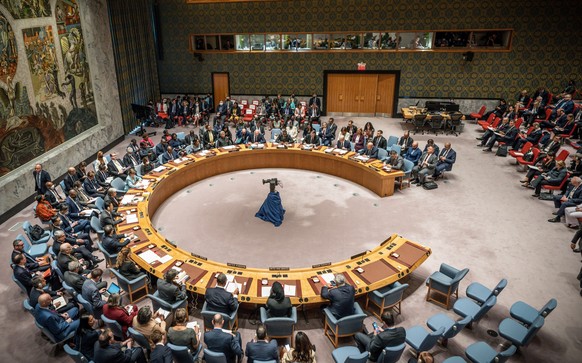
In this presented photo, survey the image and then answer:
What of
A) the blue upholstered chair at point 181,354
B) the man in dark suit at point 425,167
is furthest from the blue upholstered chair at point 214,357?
the man in dark suit at point 425,167

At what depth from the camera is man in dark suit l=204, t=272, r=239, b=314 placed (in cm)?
679

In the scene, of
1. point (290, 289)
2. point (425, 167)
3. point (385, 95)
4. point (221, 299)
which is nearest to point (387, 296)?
point (290, 289)

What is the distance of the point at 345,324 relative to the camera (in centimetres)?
677

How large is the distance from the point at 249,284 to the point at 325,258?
2644 millimetres

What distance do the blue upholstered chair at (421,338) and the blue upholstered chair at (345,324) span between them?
31.7 inches

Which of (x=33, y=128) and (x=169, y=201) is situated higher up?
(x=33, y=128)

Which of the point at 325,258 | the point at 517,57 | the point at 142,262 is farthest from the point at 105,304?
the point at 517,57

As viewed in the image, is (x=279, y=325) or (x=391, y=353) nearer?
(x=391, y=353)

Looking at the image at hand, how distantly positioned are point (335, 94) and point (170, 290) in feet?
53.0

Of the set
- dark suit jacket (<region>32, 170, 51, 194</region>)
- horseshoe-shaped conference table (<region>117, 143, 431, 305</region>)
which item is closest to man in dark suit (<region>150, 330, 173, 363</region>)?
horseshoe-shaped conference table (<region>117, 143, 431, 305</region>)

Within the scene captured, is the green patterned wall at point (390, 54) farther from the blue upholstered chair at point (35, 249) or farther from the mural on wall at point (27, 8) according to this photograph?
the blue upholstered chair at point (35, 249)

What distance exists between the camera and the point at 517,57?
62.3 feet

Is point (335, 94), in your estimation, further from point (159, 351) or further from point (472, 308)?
point (159, 351)

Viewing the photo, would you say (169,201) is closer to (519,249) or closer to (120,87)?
(120,87)
